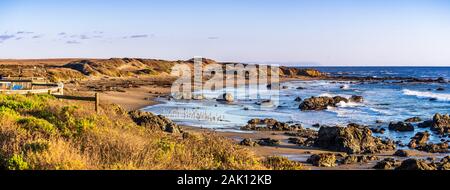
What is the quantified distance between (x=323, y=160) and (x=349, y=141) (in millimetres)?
3042

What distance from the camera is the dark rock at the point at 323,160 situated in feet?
48.2

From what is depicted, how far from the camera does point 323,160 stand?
1480 cm

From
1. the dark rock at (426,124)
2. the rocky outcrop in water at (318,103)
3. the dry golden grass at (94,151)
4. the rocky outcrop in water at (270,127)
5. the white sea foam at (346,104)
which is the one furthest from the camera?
the white sea foam at (346,104)

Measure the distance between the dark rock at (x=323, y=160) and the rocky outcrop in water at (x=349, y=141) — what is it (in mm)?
2279

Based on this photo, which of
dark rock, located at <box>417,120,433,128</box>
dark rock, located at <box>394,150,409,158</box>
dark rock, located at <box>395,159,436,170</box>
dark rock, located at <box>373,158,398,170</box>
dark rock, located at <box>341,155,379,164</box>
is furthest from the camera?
dark rock, located at <box>417,120,433,128</box>

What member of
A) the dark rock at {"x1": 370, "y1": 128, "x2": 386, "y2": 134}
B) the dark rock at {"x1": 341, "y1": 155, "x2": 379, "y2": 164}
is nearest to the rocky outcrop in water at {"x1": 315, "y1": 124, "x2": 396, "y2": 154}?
the dark rock at {"x1": 341, "y1": 155, "x2": 379, "y2": 164}

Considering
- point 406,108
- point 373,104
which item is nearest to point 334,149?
point 406,108

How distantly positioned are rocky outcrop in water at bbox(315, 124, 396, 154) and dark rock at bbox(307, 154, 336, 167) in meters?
2.28

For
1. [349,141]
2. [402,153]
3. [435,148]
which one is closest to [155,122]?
[349,141]

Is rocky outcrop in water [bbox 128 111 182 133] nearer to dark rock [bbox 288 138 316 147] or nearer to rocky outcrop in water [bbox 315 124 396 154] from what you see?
dark rock [bbox 288 138 316 147]

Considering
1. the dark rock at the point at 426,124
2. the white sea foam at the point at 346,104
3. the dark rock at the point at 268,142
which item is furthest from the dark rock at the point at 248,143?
the white sea foam at the point at 346,104

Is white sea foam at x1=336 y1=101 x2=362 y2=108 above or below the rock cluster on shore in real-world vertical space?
below

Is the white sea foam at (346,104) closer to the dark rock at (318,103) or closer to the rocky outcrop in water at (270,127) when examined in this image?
the dark rock at (318,103)

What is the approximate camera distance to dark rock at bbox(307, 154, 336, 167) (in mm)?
14677
